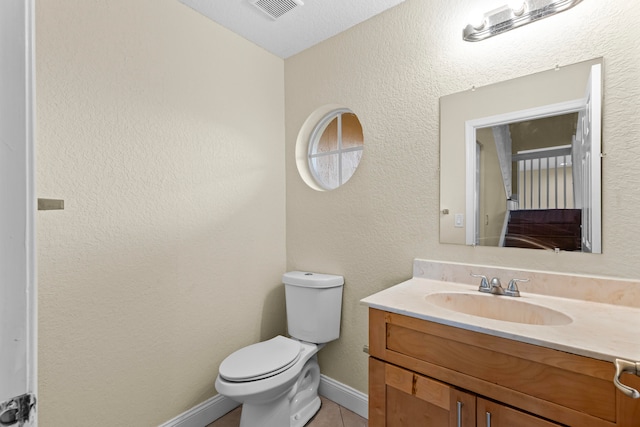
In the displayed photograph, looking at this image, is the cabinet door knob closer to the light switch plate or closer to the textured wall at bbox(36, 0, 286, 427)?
the light switch plate

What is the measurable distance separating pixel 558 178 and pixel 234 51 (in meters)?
1.89

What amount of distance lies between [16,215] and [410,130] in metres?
1.59

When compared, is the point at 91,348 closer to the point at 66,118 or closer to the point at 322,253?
the point at 66,118

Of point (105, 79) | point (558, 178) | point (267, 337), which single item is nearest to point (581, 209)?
point (558, 178)

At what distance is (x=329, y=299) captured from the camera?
1820 mm

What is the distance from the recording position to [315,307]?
181cm

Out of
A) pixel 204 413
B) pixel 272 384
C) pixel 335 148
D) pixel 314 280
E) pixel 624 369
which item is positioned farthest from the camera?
pixel 335 148

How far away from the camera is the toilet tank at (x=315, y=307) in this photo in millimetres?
1803

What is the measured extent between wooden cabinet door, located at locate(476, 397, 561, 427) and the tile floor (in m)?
0.98

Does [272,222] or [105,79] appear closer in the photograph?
[105,79]

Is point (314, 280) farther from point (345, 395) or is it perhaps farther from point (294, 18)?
point (294, 18)

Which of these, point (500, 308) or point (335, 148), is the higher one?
point (335, 148)

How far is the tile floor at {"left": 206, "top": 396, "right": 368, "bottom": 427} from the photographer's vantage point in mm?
1693

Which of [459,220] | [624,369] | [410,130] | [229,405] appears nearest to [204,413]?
[229,405]
